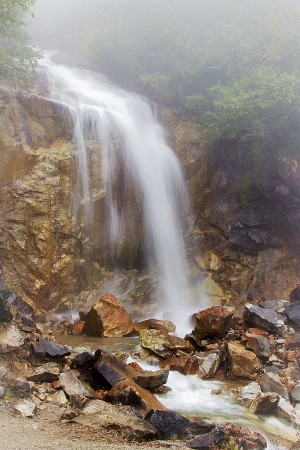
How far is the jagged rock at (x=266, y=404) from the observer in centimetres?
593

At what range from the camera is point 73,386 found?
5.59 m

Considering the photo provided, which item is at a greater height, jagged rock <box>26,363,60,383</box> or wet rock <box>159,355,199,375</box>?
jagged rock <box>26,363,60,383</box>

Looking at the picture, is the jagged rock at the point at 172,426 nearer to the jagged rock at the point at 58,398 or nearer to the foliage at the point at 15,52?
the jagged rock at the point at 58,398

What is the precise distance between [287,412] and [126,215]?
9.60 meters

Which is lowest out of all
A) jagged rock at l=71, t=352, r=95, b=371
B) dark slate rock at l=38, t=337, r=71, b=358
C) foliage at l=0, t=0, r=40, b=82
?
jagged rock at l=71, t=352, r=95, b=371

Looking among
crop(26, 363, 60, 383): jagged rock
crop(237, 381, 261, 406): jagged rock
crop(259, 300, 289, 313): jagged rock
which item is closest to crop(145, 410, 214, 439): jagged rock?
crop(26, 363, 60, 383): jagged rock

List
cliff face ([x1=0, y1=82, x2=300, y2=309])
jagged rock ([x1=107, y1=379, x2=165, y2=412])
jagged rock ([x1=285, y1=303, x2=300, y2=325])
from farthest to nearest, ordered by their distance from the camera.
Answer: cliff face ([x1=0, y1=82, x2=300, y2=309]) < jagged rock ([x1=285, y1=303, x2=300, y2=325]) < jagged rock ([x1=107, y1=379, x2=165, y2=412])

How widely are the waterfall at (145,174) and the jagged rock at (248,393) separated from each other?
613 centimetres

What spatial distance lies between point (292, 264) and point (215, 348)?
6.38 metres

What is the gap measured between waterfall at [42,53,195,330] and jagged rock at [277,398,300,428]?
7011 millimetres

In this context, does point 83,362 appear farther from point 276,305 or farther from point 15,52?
point 15,52

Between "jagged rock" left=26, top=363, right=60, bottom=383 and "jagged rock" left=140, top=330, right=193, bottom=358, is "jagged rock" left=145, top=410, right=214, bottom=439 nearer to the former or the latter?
"jagged rock" left=26, top=363, right=60, bottom=383

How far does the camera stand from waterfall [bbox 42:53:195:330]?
45.2 ft

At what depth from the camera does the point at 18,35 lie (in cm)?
1422
